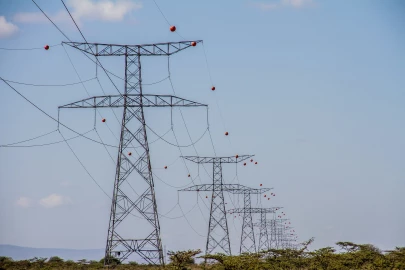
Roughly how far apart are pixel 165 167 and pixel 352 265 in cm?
1926

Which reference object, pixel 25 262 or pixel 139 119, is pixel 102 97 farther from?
pixel 25 262

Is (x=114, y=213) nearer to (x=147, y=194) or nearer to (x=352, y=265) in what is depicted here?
(x=147, y=194)

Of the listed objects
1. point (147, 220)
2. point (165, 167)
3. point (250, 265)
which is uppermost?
Result: point (165, 167)

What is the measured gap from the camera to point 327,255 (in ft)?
176

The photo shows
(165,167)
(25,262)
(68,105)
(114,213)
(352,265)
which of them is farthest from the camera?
(25,262)

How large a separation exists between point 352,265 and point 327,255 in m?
2.24

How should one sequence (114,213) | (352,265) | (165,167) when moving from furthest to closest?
1. (352,265)
2. (165,167)
3. (114,213)

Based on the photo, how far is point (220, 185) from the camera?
69.4m

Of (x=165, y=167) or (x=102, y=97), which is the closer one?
(x=102, y=97)

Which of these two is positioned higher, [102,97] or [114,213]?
[102,97]

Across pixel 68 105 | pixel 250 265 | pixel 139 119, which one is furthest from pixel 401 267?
pixel 68 105

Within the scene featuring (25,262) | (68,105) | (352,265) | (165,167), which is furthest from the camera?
(25,262)

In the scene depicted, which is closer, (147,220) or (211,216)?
(147,220)

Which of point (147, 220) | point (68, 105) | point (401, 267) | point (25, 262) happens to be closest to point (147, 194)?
point (147, 220)
